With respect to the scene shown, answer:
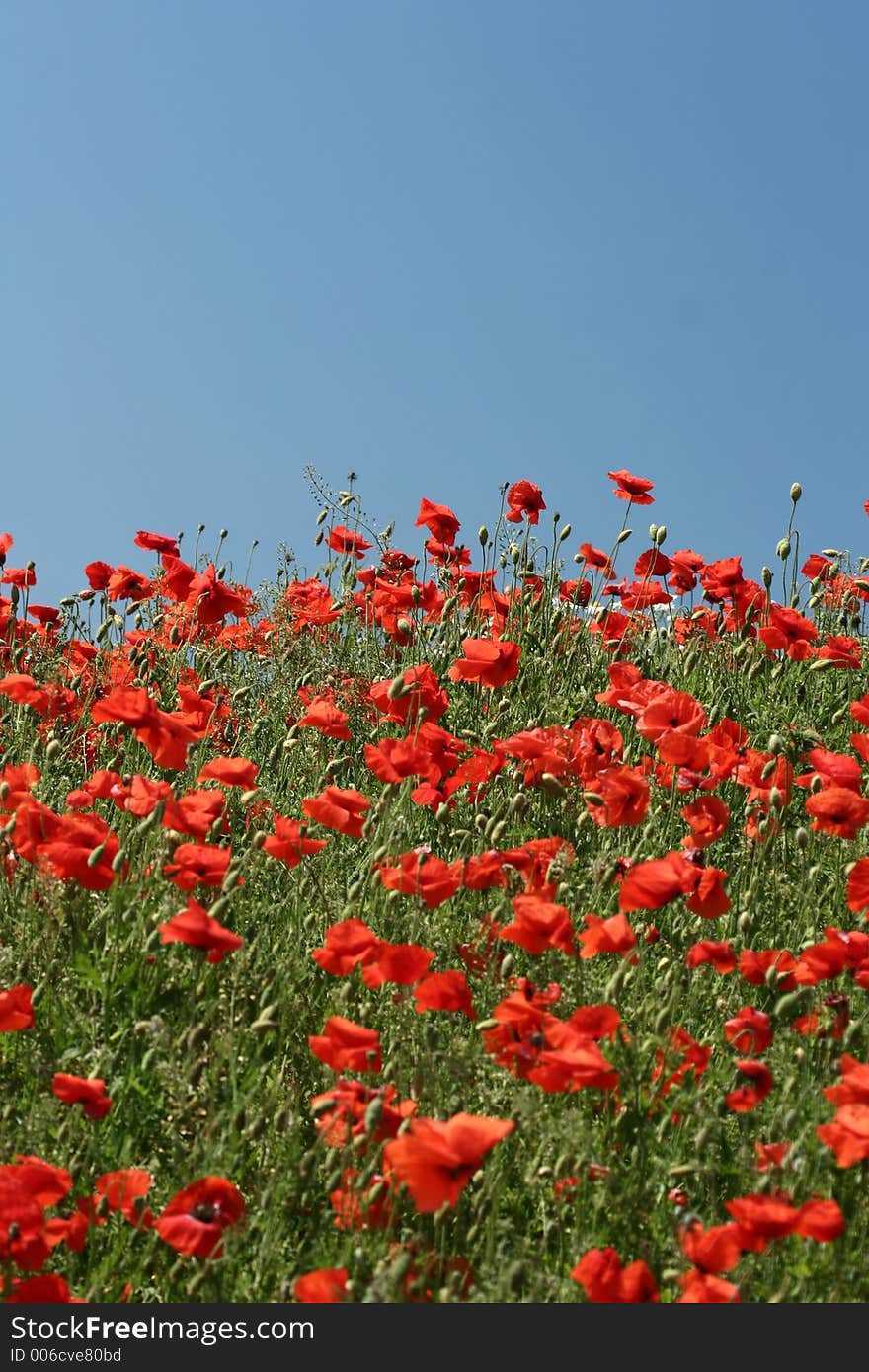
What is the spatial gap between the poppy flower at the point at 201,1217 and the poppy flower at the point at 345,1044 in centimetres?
30

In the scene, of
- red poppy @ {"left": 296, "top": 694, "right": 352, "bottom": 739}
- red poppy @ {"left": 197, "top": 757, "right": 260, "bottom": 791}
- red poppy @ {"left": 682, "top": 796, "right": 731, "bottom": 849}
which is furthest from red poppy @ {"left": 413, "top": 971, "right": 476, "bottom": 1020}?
red poppy @ {"left": 296, "top": 694, "right": 352, "bottom": 739}

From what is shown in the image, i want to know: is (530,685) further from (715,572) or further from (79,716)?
(79,716)

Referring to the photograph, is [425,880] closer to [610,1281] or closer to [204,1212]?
[204,1212]

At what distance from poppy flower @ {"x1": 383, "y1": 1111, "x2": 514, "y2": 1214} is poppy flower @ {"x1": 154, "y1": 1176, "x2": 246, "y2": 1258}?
1.26ft

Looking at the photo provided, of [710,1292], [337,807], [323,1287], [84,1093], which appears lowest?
[323,1287]

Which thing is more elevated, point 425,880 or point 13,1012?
point 425,880

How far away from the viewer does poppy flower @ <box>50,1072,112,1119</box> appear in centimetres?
267

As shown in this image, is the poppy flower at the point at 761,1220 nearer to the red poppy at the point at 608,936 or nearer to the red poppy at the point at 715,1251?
the red poppy at the point at 715,1251

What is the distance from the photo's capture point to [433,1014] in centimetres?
330

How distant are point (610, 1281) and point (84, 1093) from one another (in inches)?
40.6

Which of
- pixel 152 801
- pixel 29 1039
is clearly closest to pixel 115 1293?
pixel 29 1039

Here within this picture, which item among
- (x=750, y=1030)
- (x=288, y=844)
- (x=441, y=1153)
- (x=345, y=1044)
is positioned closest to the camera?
(x=441, y=1153)

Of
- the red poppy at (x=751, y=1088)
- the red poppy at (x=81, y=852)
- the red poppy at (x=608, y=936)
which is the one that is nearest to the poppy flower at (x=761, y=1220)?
the red poppy at (x=751, y=1088)

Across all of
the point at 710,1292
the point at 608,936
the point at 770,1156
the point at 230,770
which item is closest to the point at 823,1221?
the point at 710,1292
